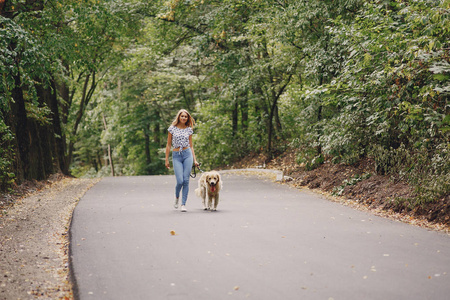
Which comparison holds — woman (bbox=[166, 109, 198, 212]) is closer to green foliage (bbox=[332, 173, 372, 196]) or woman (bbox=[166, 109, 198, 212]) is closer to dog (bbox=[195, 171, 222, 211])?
dog (bbox=[195, 171, 222, 211])

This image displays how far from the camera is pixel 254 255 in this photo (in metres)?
6.39

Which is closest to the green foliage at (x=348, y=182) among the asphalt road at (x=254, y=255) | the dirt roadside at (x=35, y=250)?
the asphalt road at (x=254, y=255)

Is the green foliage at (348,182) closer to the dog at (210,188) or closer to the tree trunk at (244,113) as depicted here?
the dog at (210,188)

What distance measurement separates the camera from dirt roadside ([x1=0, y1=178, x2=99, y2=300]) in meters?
5.14

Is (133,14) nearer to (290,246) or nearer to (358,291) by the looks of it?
(290,246)

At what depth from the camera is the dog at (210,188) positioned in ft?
33.6

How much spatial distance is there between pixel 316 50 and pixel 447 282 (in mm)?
12436

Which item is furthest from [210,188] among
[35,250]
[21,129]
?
[21,129]

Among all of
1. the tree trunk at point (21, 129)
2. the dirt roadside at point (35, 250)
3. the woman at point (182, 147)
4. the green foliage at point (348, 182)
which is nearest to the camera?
the dirt roadside at point (35, 250)

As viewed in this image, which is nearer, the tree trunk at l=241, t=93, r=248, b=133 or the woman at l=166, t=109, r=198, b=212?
the woman at l=166, t=109, r=198, b=212

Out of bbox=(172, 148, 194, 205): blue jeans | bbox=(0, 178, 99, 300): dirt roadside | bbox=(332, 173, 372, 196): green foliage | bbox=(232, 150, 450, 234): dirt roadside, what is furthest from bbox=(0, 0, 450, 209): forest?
bbox=(172, 148, 194, 205): blue jeans

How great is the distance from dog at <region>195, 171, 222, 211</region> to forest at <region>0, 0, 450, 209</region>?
3.46 meters

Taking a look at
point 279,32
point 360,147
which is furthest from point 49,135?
point 360,147

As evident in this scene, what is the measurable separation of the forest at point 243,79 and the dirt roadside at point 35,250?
2.16m
